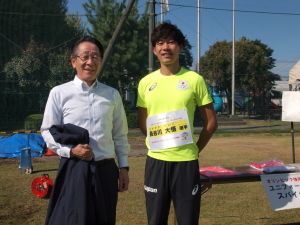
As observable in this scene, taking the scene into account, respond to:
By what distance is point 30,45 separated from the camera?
21.1m

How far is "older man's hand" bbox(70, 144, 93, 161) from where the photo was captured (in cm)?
212

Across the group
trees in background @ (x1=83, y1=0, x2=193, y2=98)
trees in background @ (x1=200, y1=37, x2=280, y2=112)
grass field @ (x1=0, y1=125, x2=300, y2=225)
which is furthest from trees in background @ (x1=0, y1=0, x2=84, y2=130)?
trees in background @ (x1=200, y1=37, x2=280, y2=112)

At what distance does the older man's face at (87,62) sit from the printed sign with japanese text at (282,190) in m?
2.20

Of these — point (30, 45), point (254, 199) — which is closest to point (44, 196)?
point (254, 199)

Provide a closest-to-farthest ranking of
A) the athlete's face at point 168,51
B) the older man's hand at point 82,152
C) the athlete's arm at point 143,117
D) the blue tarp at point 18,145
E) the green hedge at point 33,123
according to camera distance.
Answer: the older man's hand at point 82,152, the athlete's face at point 168,51, the athlete's arm at point 143,117, the blue tarp at point 18,145, the green hedge at point 33,123

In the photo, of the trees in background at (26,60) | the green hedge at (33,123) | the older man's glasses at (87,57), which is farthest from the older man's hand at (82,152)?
the trees in background at (26,60)

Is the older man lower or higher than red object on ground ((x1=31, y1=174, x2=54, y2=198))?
higher

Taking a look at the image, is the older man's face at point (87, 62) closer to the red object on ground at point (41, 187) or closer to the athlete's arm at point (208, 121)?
the athlete's arm at point (208, 121)

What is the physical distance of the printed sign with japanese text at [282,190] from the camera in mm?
3703

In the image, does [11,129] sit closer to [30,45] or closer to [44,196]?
[30,45]

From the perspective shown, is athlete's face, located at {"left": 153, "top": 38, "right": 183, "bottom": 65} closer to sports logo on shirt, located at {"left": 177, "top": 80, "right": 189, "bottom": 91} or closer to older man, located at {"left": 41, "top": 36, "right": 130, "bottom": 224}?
sports logo on shirt, located at {"left": 177, "top": 80, "right": 189, "bottom": 91}

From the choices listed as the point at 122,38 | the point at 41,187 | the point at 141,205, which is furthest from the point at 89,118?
the point at 122,38

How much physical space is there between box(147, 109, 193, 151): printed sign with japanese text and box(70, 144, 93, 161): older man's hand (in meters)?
0.72

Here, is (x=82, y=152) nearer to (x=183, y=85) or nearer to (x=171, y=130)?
(x=171, y=130)
